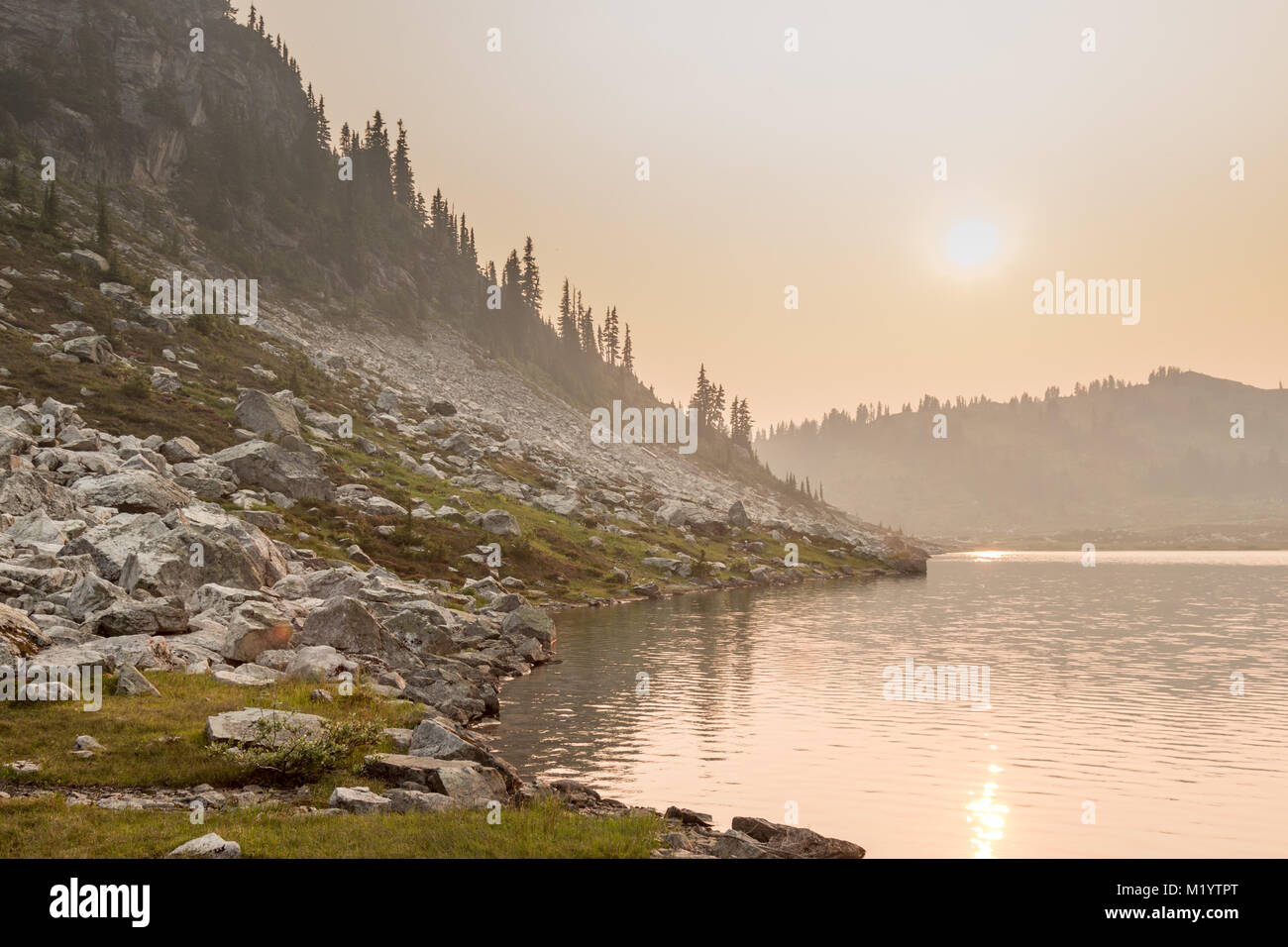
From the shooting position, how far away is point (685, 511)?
120438 millimetres

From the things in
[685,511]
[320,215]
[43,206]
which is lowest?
[685,511]

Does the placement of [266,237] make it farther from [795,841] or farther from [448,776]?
[795,841]

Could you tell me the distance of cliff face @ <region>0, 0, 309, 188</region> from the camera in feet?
421

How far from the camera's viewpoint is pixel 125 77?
467 feet

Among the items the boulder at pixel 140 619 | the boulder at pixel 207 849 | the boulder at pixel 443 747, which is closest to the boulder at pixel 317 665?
the boulder at pixel 140 619

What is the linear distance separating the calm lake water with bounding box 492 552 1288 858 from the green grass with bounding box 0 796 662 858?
6650 mm

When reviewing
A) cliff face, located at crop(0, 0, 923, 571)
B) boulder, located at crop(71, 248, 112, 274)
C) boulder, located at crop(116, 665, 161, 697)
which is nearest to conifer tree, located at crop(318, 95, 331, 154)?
cliff face, located at crop(0, 0, 923, 571)

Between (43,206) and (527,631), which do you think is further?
(43,206)

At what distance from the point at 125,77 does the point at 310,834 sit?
173230 millimetres

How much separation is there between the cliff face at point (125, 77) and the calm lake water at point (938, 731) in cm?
12630

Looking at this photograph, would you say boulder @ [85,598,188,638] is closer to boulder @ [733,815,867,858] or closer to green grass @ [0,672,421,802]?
green grass @ [0,672,421,802]
